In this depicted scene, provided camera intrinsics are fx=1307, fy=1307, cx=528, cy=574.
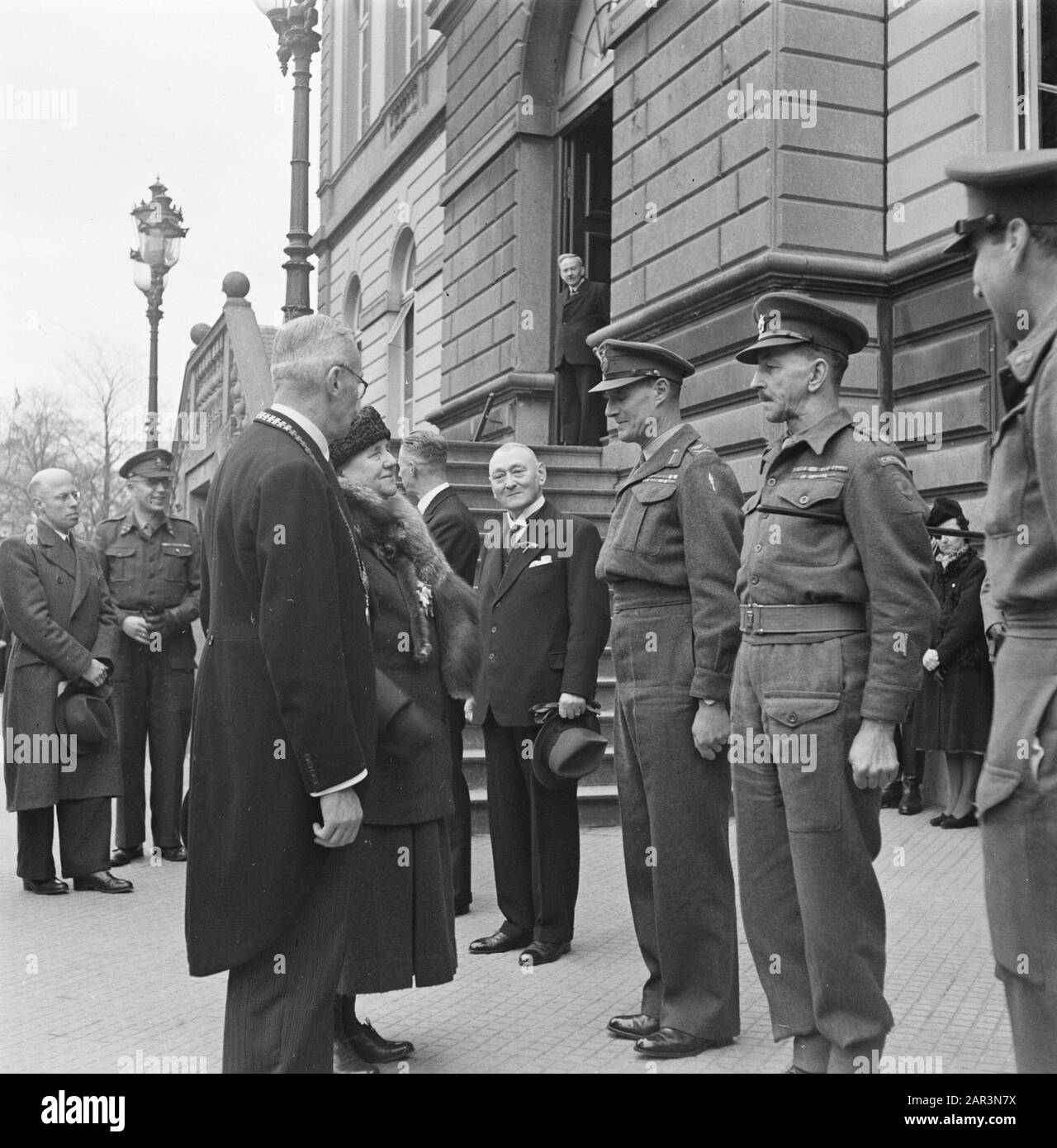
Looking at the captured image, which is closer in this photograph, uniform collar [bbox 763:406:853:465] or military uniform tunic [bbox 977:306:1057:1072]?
military uniform tunic [bbox 977:306:1057:1072]

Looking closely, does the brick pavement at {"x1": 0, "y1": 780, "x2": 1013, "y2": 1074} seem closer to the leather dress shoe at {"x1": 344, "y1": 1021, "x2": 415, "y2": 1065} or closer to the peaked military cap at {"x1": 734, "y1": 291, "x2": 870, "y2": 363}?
the leather dress shoe at {"x1": 344, "y1": 1021, "x2": 415, "y2": 1065}

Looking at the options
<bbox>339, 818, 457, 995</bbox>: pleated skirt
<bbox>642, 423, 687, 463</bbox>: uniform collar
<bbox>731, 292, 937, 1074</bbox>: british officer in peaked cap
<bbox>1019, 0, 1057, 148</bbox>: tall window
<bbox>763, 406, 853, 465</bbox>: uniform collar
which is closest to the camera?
<bbox>731, 292, 937, 1074</bbox>: british officer in peaked cap

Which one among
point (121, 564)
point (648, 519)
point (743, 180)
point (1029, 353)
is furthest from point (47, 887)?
point (743, 180)

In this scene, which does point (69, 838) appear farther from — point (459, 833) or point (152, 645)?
point (459, 833)

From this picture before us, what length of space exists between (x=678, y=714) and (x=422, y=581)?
1.02 metres

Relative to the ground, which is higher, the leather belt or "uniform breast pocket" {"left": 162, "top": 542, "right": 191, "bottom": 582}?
"uniform breast pocket" {"left": 162, "top": 542, "right": 191, "bottom": 582}

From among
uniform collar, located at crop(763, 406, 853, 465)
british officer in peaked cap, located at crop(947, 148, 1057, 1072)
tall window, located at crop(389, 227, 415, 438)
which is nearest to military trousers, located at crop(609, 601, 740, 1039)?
uniform collar, located at crop(763, 406, 853, 465)

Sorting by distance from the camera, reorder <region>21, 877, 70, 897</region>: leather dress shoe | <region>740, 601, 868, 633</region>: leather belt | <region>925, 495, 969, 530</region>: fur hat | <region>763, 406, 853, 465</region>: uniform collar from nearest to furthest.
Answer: <region>740, 601, 868, 633</region>: leather belt
<region>763, 406, 853, 465</region>: uniform collar
<region>21, 877, 70, 897</region>: leather dress shoe
<region>925, 495, 969, 530</region>: fur hat

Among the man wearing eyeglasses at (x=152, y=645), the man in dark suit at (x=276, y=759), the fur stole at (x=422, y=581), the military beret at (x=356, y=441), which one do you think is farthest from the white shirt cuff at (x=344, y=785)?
the man wearing eyeglasses at (x=152, y=645)

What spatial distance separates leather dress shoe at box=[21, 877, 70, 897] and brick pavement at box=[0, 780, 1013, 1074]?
0.06 metres

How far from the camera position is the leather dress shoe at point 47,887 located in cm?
718

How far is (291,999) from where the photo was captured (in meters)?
3.28

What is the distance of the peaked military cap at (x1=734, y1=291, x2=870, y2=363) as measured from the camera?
412 centimetres

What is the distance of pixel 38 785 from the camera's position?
23.4 ft
